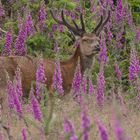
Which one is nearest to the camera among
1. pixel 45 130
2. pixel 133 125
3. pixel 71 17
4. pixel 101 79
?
pixel 45 130

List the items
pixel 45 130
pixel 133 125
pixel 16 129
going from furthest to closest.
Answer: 1. pixel 16 129
2. pixel 133 125
3. pixel 45 130

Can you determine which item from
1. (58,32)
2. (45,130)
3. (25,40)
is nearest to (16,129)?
(45,130)

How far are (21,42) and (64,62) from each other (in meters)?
0.96

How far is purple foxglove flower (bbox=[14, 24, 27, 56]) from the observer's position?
10883 millimetres

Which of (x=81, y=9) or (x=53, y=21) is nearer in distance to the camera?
(x=53, y=21)

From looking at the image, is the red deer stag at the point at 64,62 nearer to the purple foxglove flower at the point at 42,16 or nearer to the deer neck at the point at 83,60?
the deer neck at the point at 83,60

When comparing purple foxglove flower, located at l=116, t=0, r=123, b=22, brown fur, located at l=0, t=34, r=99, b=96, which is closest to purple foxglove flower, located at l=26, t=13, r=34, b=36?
brown fur, located at l=0, t=34, r=99, b=96

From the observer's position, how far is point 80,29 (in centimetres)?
1109

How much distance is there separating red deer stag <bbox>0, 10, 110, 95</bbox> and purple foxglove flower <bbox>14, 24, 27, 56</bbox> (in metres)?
0.72

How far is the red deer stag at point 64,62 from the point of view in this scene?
381 inches

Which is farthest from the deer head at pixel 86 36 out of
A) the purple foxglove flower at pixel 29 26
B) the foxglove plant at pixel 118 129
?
the foxglove plant at pixel 118 129

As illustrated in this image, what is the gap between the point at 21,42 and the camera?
1086 centimetres

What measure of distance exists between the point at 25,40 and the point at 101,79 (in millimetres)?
4667

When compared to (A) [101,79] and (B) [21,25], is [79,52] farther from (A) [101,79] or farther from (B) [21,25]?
(A) [101,79]
